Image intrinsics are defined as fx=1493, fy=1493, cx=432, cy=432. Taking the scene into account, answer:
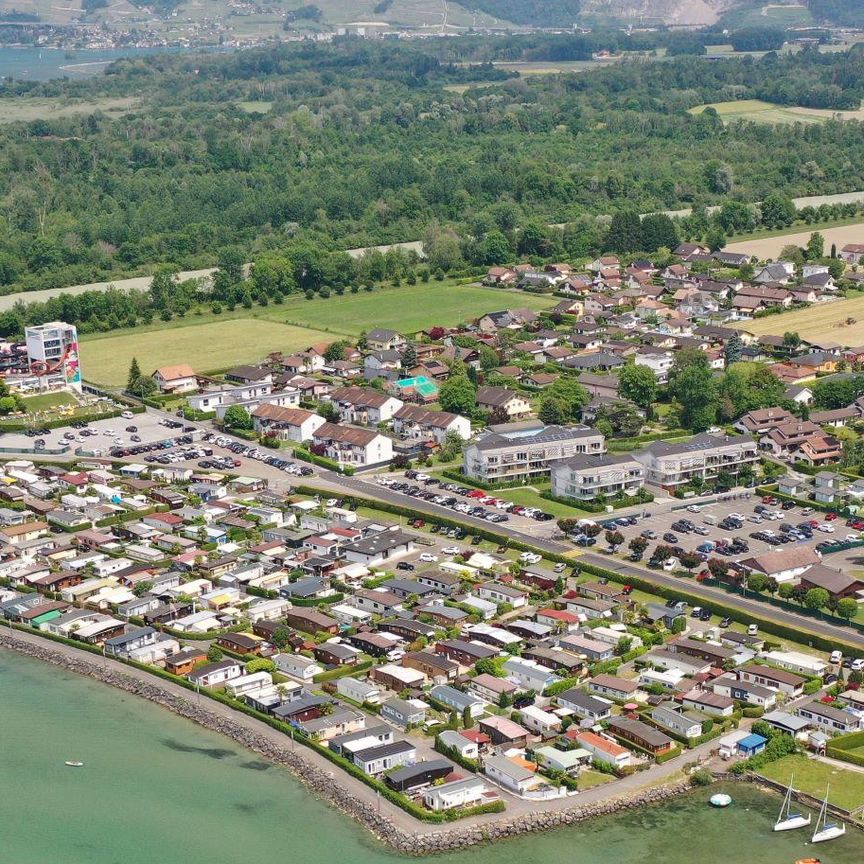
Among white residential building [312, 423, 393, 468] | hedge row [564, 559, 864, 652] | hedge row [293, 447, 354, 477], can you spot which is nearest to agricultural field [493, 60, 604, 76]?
white residential building [312, 423, 393, 468]

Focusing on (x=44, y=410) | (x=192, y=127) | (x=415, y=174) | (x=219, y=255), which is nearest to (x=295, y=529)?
(x=44, y=410)

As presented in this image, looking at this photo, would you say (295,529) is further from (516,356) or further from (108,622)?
(516,356)

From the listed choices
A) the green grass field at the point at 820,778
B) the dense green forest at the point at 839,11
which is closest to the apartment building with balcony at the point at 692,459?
the green grass field at the point at 820,778

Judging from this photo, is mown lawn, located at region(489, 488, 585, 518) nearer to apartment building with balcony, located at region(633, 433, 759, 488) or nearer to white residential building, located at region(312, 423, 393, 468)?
apartment building with balcony, located at region(633, 433, 759, 488)

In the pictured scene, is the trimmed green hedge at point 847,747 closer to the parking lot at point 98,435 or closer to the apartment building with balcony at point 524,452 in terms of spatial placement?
the apartment building with balcony at point 524,452

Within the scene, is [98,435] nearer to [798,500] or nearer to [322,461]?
[322,461]

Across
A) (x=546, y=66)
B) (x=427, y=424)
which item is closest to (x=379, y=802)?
(x=427, y=424)

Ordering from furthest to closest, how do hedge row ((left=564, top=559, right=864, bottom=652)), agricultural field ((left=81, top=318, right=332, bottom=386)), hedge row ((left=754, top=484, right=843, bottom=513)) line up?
agricultural field ((left=81, top=318, right=332, bottom=386)) < hedge row ((left=754, top=484, right=843, bottom=513)) < hedge row ((left=564, top=559, right=864, bottom=652))

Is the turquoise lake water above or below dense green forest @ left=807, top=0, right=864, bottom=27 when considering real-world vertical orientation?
below
